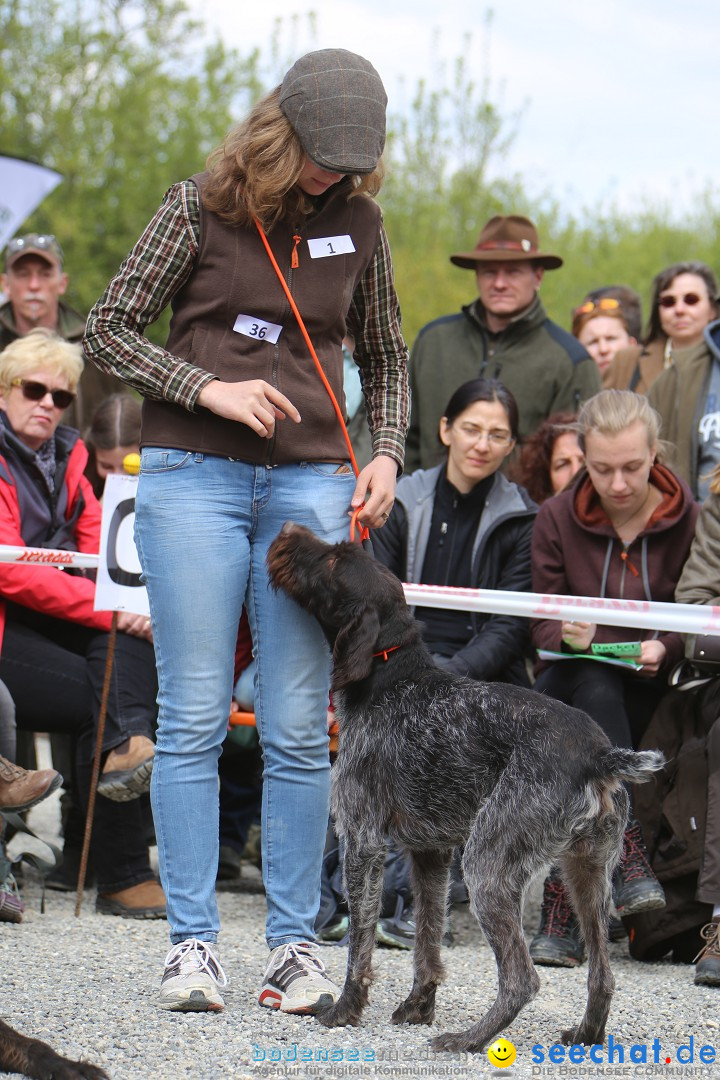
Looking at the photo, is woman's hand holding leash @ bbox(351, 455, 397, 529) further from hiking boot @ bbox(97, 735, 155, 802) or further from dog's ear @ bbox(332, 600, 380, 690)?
hiking boot @ bbox(97, 735, 155, 802)

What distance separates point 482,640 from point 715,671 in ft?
3.55

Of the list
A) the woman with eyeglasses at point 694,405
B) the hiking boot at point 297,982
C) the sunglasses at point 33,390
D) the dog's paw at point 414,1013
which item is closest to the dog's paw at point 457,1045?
the dog's paw at point 414,1013

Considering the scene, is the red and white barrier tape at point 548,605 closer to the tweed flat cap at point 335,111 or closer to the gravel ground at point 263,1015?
the gravel ground at point 263,1015

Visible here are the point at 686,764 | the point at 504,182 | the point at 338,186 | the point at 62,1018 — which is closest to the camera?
the point at 62,1018

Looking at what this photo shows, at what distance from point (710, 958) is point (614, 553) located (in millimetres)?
1786

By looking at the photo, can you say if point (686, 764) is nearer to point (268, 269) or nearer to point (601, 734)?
point (601, 734)

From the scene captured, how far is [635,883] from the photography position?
484 centimetres

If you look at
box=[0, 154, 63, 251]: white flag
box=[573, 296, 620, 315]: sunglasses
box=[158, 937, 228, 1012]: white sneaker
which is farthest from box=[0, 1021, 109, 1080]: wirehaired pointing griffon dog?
box=[0, 154, 63, 251]: white flag

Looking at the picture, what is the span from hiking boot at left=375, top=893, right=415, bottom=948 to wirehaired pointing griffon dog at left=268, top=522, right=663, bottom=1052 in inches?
55.2

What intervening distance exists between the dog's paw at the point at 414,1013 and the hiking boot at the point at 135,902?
2068 mm

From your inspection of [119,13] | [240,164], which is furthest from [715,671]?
[119,13]

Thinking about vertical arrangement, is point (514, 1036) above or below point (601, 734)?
below

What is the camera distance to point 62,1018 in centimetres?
360

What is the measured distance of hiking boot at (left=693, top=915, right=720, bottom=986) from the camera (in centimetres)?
459
